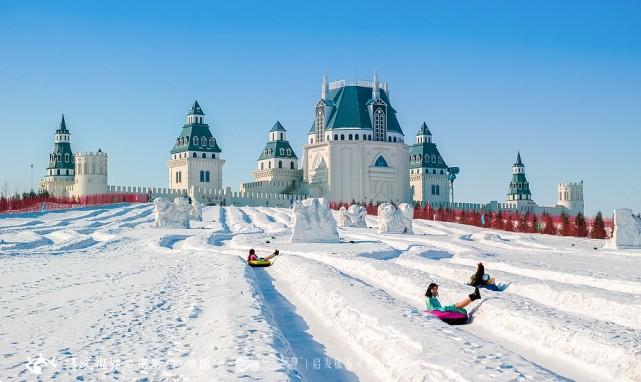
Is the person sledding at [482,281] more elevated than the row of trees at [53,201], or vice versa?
the row of trees at [53,201]

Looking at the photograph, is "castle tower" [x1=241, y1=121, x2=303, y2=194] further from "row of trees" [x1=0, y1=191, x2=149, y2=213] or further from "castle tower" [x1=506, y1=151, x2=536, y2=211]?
"castle tower" [x1=506, y1=151, x2=536, y2=211]

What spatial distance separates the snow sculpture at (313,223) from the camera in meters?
34.0

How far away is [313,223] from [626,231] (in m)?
13.1

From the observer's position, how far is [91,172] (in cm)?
8850

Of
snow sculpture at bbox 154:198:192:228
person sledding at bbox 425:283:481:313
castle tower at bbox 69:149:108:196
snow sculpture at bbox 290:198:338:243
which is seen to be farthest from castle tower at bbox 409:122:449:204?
person sledding at bbox 425:283:481:313

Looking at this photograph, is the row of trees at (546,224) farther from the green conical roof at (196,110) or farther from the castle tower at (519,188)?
the castle tower at (519,188)

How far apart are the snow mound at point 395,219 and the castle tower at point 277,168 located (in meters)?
53.5

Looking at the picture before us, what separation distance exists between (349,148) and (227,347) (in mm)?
82869

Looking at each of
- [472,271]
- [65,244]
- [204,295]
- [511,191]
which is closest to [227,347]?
[204,295]

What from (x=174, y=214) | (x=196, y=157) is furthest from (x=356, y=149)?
(x=174, y=214)

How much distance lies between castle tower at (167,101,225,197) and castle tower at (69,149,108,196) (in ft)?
28.9

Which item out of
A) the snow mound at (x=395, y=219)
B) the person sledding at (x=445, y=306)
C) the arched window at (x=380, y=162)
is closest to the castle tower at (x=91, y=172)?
the arched window at (x=380, y=162)

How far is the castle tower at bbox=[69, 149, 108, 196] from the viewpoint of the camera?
87688 mm

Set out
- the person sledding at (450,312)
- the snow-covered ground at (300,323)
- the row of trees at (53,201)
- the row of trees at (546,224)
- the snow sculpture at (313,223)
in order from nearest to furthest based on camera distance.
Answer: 1. the snow-covered ground at (300,323)
2. the person sledding at (450,312)
3. the snow sculpture at (313,223)
4. the row of trees at (546,224)
5. the row of trees at (53,201)
